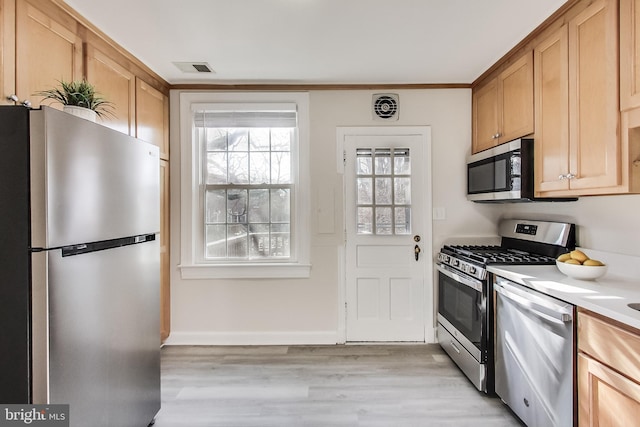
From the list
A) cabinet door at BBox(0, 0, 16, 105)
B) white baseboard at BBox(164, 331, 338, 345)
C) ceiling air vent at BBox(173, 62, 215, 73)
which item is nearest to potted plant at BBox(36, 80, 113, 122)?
cabinet door at BBox(0, 0, 16, 105)

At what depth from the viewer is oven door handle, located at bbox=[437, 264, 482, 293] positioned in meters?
2.27

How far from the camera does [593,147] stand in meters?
1.70

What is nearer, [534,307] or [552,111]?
[534,307]

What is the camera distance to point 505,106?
2.50 meters

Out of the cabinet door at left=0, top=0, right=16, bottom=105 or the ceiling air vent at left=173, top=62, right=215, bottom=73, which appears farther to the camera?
the ceiling air vent at left=173, top=62, right=215, bottom=73

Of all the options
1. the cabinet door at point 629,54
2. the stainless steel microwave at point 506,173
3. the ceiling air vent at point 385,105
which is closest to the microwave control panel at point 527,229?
the stainless steel microwave at point 506,173

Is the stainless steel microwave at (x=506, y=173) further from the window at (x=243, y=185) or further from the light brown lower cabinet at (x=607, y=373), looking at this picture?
the window at (x=243, y=185)

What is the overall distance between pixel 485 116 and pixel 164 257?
3179 millimetres

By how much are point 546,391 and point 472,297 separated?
2.49ft

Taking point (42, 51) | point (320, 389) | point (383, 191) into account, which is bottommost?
point (320, 389)

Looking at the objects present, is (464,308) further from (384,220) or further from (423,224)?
(384,220)

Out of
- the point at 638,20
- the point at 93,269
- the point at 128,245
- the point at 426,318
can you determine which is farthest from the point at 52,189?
the point at 426,318

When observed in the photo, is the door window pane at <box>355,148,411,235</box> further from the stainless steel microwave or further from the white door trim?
the stainless steel microwave

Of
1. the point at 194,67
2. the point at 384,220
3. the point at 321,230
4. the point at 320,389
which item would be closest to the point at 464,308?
the point at 384,220
